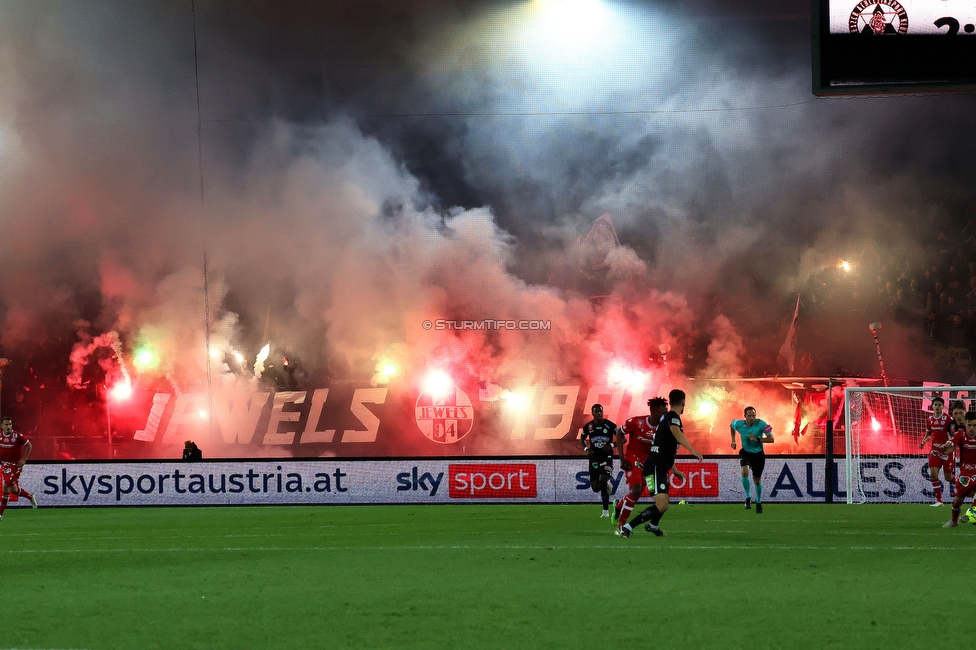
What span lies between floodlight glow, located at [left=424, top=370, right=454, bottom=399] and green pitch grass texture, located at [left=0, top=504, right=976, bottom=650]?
21.8m

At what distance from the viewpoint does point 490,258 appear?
37250 millimetres

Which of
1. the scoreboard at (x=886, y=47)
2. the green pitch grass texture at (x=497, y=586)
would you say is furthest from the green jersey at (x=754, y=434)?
the scoreboard at (x=886, y=47)

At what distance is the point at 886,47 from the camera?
1282cm

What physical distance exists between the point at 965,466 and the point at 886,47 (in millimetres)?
5556

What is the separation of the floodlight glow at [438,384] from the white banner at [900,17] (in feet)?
83.9

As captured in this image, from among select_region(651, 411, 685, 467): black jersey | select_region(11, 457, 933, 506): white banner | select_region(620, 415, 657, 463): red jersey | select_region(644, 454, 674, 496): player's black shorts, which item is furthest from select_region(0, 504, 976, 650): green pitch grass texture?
select_region(11, 457, 933, 506): white banner

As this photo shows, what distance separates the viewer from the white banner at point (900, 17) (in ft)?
42.0

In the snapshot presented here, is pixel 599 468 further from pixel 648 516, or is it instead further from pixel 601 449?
pixel 648 516

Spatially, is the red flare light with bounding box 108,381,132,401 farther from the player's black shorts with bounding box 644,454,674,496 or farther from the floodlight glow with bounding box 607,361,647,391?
the player's black shorts with bounding box 644,454,674,496

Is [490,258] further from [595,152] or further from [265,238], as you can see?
[265,238]

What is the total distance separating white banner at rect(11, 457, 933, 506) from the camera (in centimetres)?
2172

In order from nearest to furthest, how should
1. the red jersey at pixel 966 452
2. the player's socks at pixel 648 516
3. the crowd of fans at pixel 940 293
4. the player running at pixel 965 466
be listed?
the player's socks at pixel 648 516, the player running at pixel 965 466, the red jersey at pixel 966 452, the crowd of fans at pixel 940 293

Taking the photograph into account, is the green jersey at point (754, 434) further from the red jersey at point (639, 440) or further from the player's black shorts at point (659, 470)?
the player's black shorts at point (659, 470)

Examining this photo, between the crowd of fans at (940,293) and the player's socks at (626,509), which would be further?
the crowd of fans at (940,293)
